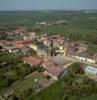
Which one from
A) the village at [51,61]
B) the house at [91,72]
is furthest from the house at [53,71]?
the house at [91,72]

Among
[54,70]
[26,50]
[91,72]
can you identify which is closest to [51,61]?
[54,70]

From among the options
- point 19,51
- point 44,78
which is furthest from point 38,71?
point 19,51

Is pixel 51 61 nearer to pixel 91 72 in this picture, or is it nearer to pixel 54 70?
pixel 54 70

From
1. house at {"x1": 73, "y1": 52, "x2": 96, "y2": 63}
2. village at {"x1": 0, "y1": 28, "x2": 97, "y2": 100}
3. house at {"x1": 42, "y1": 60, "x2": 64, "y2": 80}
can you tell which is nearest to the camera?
house at {"x1": 42, "y1": 60, "x2": 64, "y2": 80}

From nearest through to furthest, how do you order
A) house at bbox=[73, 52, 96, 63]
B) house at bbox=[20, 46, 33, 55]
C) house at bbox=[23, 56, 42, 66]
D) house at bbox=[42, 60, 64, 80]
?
house at bbox=[42, 60, 64, 80] < house at bbox=[23, 56, 42, 66] < house at bbox=[73, 52, 96, 63] < house at bbox=[20, 46, 33, 55]

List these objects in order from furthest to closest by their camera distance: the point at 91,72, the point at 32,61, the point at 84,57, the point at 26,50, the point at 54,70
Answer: the point at 26,50
the point at 84,57
the point at 32,61
the point at 54,70
the point at 91,72

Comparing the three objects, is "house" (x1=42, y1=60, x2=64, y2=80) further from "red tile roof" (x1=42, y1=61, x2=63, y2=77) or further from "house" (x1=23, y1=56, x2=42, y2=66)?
"house" (x1=23, y1=56, x2=42, y2=66)

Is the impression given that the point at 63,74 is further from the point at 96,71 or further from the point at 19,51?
the point at 19,51

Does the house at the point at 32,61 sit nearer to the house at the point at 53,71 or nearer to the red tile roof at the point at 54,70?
the red tile roof at the point at 54,70

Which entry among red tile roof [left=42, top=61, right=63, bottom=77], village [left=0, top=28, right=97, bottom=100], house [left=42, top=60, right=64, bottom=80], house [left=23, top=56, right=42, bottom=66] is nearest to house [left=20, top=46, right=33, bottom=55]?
village [left=0, top=28, right=97, bottom=100]

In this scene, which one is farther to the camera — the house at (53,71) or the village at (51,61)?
the village at (51,61)

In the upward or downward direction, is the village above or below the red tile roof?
below
